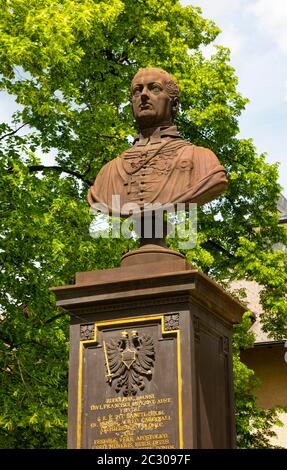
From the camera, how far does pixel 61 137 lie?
1828 centimetres

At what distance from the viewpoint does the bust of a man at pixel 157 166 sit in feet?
31.3

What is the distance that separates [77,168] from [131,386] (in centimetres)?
1087

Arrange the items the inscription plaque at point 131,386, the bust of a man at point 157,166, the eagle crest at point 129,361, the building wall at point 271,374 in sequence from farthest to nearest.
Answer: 1. the building wall at point 271,374
2. the bust of a man at point 157,166
3. the eagle crest at point 129,361
4. the inscription plaque at point 131,386

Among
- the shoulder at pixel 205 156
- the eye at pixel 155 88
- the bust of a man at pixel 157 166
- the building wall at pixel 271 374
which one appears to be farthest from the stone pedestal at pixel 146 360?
the building wall at pixel 271 374

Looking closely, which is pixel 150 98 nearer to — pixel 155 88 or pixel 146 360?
pixel 155 88

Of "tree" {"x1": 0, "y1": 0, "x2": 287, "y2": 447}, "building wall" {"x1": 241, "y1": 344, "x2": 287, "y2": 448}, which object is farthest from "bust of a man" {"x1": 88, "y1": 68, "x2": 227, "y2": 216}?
"building wall" {"x1": 241, "y1": 344, "x2": 287, "y2": 448}

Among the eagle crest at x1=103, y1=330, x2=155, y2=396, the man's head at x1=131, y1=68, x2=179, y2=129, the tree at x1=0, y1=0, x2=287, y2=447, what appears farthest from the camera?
the tree at x1=0, y1=0, x2=287, y2=447

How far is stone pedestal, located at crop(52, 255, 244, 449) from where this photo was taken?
27.8ft

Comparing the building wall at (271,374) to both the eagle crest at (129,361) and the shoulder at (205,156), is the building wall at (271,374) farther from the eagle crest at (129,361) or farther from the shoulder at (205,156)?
the eagle crest at (129,361)

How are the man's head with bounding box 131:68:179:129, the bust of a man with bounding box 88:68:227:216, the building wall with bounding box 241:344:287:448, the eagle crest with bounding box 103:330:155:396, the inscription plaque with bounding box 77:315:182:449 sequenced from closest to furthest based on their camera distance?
the inscription plaque with bounding box 77:315:182:449
the eagle crest with bounding box 103:330:155:396
the bust of a man with bounding box 88:68:227:216
the man's head with bounding box 131:68:179:129
the building wall with bounding box 241:344:287:448

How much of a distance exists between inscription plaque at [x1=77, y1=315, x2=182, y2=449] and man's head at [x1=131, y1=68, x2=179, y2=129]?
93.7 inches

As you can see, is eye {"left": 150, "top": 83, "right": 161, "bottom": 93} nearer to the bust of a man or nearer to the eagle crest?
the bust of a man
